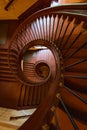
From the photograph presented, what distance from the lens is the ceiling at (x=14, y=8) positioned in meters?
5.29

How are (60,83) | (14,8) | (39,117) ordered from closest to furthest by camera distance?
(39,117) → (60,83) → (14,8)

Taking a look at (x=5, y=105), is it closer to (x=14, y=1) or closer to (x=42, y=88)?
(x=42, y=88)

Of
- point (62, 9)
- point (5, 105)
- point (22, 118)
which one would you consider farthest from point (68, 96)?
point (5, 105)

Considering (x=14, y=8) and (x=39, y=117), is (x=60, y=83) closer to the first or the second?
(x=39, y=117)

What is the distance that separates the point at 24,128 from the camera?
5.97ft

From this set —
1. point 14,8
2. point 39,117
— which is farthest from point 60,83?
point 14,8

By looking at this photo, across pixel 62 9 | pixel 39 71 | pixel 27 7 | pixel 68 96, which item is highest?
pixel 27 7

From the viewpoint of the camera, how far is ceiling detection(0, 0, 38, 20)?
208 inches

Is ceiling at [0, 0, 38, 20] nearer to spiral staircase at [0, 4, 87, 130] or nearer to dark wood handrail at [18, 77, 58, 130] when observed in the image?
spiral staircase at [0, 4, 87, 130]

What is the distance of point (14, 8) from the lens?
217 inches

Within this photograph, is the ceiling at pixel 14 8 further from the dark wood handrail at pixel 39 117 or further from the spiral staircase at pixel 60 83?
the dark wood handrail at pixel 39 117

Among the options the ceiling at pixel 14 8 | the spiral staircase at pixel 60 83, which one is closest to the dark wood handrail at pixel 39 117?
the spiral staircase at pixel 60 83

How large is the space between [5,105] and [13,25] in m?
2.69

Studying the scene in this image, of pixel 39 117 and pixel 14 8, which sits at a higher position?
pixel 14 8
